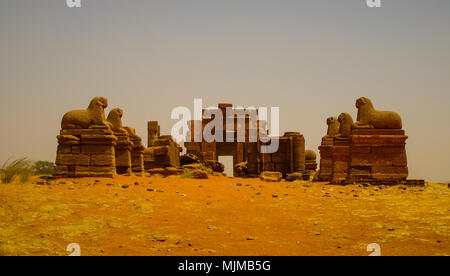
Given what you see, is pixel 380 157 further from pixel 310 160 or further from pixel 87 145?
pixel 310 160

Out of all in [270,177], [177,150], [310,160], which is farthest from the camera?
[310,160]

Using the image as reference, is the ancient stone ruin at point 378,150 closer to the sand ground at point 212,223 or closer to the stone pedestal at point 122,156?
the sand ground at point 212,223

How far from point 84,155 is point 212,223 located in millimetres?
7149

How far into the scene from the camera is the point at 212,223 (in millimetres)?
6059

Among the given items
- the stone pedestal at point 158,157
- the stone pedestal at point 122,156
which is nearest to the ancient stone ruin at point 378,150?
the stone pedestal at point 122,156

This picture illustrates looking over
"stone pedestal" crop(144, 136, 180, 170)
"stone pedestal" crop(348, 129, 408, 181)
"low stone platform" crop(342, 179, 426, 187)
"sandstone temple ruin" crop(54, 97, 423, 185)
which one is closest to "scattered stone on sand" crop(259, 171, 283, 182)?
"sandstone temple ruin" crop(54, 97, 423, 185)

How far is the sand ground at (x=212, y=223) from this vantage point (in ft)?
15.4

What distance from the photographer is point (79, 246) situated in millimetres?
4609

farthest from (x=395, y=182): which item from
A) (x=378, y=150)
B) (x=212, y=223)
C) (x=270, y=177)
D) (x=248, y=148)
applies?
(x=248, y=148)

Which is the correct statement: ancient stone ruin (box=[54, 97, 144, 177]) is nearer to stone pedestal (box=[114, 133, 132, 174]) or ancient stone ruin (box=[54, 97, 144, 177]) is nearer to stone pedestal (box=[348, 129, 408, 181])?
stone pedestal (box=[114, 133, 132, 174])

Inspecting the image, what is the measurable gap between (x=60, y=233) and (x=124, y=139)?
9540mm

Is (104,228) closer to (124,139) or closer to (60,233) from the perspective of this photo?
(60,233)

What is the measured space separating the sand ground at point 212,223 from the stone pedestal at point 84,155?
2.90 m

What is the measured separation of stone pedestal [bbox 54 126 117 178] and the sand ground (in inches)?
114
